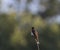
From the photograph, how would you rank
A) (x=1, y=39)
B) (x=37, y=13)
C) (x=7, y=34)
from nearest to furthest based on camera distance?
(x=1, y=39), (x=7, y=34), (x=37, y=13)

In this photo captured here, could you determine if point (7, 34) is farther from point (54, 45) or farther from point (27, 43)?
point (54, 45)

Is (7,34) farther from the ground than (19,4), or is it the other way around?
(19,4)

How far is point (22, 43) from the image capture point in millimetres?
14695

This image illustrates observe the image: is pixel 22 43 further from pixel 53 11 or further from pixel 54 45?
pixel 53 11

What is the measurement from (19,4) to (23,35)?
2.58m

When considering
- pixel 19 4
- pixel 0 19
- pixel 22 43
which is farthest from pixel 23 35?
pixel 19 4

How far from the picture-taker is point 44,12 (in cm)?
1716

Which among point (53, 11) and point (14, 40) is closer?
point (14, 40)

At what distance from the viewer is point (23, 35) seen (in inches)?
578

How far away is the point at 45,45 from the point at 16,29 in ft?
5.02

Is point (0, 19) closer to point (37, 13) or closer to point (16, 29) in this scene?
point (16, 29)

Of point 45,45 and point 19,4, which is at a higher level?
point 19,4

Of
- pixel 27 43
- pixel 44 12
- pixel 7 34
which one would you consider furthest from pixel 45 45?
pixel 44 12

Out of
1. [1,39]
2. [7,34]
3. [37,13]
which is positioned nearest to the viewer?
[1,39]
